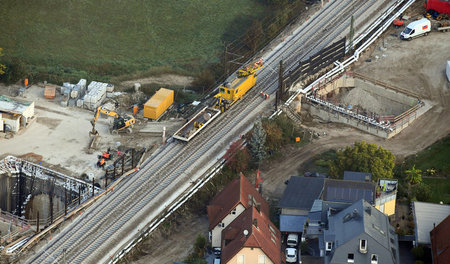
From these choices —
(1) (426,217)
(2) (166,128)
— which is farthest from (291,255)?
(2) (166,128)

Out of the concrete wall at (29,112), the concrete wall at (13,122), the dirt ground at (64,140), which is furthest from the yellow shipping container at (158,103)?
the concrete wall at (13,122)

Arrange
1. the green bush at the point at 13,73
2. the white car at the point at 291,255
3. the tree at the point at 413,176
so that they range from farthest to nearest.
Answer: the green bush at the point at 13,73 < the tree at the point at 413,176 < the white car at the point at 291,255

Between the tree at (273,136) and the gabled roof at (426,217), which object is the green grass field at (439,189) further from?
the tree at (273,136)

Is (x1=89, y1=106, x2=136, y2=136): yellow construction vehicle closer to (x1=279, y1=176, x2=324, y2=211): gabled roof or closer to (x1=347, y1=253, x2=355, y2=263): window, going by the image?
(x1=279, y1=176, x2=324, y2=211): gabled roof

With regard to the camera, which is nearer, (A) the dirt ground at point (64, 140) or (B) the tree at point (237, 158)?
(B) the tree at point (237, 158)

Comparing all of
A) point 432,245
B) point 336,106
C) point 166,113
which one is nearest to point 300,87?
point 336,106

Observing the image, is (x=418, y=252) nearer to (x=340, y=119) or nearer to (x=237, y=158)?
(x=237, y=158)
